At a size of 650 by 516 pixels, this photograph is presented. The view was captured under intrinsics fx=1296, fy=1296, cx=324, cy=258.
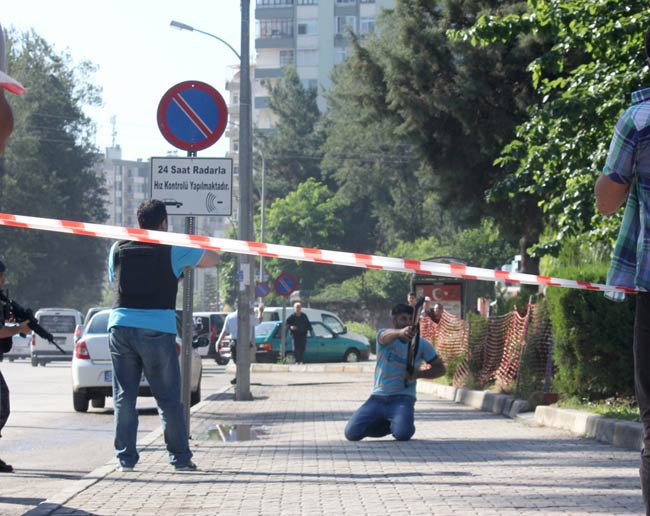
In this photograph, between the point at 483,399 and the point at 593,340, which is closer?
the point at 593,340

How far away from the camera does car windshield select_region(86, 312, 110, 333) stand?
713 inches

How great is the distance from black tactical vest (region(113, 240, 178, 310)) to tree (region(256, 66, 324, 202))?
3530 inches

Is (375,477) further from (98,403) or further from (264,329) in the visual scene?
(264,329)

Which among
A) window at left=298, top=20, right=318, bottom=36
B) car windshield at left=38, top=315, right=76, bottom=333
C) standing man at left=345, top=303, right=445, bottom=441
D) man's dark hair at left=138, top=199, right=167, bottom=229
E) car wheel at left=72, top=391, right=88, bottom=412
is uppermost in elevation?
window at left=298, top=20, right=318, bottom=36

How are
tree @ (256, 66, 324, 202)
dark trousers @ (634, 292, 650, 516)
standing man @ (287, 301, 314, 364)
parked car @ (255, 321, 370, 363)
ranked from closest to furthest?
dark trousers @ (634, 292, 650, 516), standing man @ (287, 301, 314, 364), parked car @ (255, 321, 370, 363), tree @ (256, 66, 324, 202)

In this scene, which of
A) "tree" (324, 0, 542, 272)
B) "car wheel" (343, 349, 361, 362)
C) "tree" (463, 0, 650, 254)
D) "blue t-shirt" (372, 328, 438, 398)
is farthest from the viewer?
"car wheel" (343, 349, 361, 362)

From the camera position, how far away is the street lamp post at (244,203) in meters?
20.0

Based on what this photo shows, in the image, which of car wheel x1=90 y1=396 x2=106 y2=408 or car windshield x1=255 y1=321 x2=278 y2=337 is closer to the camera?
car wheel x1=90 y1=396 x2=106 y2=408

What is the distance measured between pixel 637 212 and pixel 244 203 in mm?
Answer: 16626

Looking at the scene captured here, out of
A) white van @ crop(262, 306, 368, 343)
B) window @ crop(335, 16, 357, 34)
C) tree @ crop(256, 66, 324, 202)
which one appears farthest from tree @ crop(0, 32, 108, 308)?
window @ crop(335, 16, 357, 34)

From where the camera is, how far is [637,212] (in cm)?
511

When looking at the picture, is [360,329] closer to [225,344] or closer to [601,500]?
[225,344]

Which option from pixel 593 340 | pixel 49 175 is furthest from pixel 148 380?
pixel 49 175

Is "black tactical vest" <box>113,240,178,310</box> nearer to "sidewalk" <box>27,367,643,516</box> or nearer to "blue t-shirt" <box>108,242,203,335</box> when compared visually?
"blue t-shirt" <box>108,242,203,335</box>
